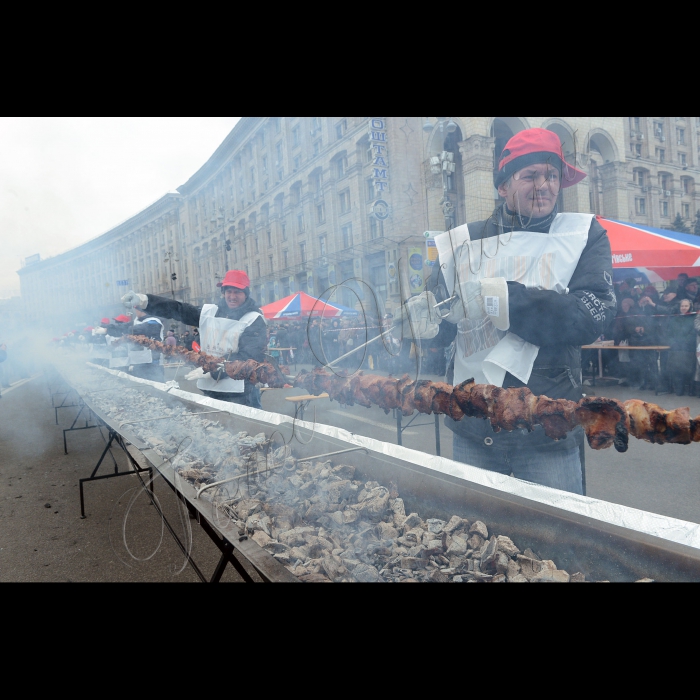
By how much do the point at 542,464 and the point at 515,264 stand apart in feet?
2.40

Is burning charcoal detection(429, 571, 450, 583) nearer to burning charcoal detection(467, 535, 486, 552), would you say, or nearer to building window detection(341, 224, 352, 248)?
burning charcoal detection(467, 535, 486, 552)

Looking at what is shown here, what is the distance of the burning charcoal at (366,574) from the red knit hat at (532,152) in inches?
55.7

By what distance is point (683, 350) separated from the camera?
5.71m

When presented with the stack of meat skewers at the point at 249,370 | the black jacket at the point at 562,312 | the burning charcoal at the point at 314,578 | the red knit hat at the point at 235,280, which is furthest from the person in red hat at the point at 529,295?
the red knit hat at the point at 235,280

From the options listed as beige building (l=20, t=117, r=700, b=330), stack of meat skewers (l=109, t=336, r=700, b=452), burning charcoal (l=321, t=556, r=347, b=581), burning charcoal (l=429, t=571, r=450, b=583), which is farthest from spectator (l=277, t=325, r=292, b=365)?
burning charcoal (l=429, t=571, r=450, b=583)

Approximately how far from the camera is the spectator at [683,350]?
17.7 feet

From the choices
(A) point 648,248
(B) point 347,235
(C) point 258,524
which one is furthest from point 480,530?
(A) point 648,248

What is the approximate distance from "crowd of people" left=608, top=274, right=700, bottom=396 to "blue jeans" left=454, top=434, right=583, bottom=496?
3562 mm

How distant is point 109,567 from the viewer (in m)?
2.94

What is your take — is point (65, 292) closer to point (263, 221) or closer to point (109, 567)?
point (263, 221)

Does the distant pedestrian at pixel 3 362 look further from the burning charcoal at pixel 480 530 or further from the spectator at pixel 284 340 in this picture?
the burning charcoal at pixel 480 530

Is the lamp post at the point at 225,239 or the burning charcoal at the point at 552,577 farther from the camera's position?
the lamp post at the point at 225,239

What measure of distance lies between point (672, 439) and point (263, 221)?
3.49m
